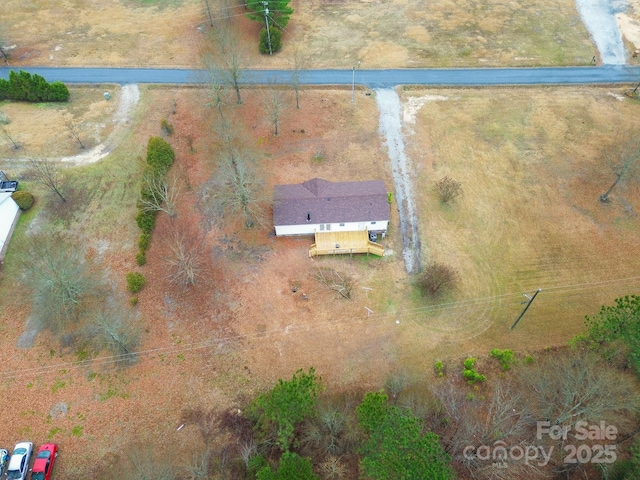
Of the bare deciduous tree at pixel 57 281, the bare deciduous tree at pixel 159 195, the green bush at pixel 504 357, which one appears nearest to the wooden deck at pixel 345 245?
the green bush at pixel 504 357

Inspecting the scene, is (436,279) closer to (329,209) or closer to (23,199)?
(329,209)

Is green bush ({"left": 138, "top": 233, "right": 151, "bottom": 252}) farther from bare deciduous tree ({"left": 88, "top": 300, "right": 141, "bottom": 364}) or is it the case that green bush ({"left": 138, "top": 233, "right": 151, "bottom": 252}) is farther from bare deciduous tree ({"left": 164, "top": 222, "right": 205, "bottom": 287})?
bare deciduous tree ({"left": 88, "top": 300, "right": 141, "bottom": 364})

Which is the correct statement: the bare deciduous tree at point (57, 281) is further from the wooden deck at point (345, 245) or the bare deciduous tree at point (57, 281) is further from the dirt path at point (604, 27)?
the dirt path at point (604, 27)

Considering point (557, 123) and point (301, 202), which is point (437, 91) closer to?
point (557, 123)

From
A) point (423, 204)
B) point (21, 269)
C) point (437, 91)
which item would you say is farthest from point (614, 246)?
point (21, 269)

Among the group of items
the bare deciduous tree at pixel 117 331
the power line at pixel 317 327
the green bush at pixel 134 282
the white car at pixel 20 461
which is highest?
the green bush at pixel 134 282
